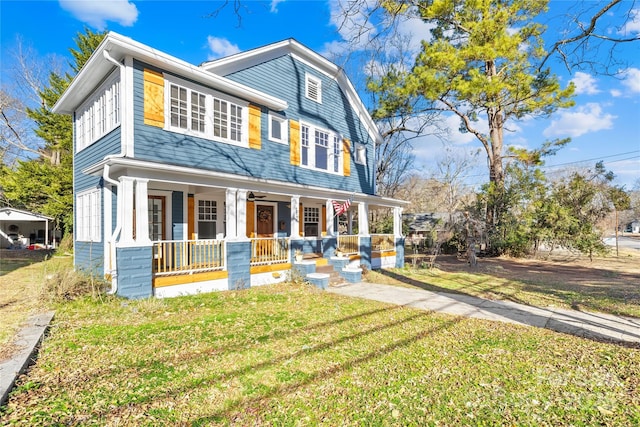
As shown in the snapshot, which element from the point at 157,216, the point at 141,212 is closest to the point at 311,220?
the point at 157,216

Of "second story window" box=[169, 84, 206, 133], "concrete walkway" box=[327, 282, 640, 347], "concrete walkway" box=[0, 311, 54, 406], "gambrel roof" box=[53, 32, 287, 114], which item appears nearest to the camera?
"concrete walkway" box=[0, 311, 54, 406]

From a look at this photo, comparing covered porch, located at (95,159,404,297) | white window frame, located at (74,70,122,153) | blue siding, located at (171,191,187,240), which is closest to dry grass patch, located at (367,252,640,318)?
covered porch, located at (95,159,404,297)

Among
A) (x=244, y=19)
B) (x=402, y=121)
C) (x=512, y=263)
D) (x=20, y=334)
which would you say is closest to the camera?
(x=20, y=334)

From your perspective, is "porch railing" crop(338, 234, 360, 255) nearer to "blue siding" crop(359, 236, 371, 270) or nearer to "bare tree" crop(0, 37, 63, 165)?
"blue siding" crop(359, 236, 371, 270)

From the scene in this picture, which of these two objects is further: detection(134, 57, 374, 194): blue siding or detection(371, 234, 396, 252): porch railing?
detection(371, 234, 396, 252): porch railing

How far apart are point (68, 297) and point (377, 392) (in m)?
6.46

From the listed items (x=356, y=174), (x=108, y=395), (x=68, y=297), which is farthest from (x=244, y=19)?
(x=356, y=174)

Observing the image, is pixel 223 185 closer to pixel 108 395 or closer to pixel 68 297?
pixel 68 297

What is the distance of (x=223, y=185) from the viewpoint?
8531mm

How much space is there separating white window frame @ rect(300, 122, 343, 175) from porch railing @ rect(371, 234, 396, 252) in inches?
132

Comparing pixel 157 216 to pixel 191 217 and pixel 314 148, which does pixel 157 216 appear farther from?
pixel 314 148

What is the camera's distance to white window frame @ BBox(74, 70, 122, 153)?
823 cm

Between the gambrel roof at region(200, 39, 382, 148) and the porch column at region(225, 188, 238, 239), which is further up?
the gambrel roof at region(200, 39, 382, 148)

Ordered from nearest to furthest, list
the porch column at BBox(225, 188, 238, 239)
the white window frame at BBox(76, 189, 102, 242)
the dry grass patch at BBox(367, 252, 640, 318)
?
the dry grass patch at BBox(367, 252, 640, 318) < the porch column at BBox(225, 188, 238, 239) < the white window frame at BBox(76, 189, 102, 242)
